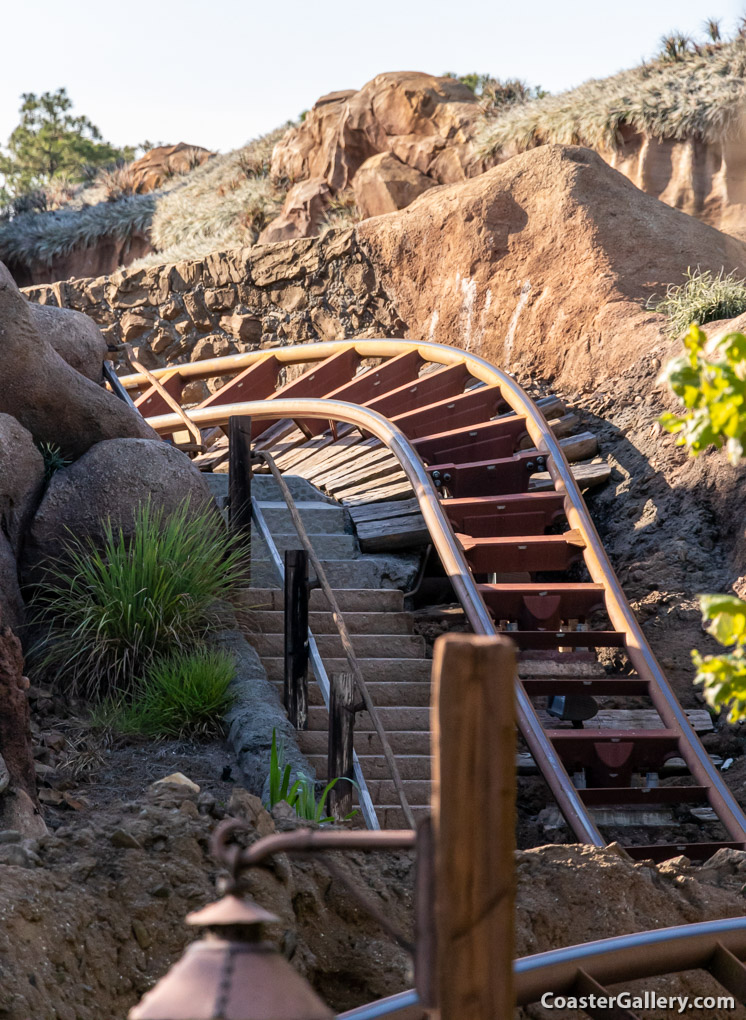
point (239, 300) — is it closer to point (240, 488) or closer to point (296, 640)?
point (240, 488)

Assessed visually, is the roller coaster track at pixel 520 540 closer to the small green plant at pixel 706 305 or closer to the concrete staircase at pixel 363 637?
the concrete staircase at pixel 363 637

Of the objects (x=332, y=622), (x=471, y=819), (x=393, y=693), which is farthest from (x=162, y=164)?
(x=471, y=819)

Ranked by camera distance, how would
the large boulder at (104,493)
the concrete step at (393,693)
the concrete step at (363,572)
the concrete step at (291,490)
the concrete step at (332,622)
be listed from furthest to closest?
the concrete step at (291,490)
the concrete step at (363,572)
the concrete step at (332,622)
the large boulder at (104,493)
the concrete step at (393,693)

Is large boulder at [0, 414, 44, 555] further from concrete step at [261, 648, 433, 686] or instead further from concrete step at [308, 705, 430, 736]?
concrete step at [308, 705, 430, 736]

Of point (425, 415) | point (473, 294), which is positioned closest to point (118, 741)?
point (425, 415)

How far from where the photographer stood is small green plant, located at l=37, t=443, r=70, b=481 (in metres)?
6.59

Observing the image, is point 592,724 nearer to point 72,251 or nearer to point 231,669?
point 231,669

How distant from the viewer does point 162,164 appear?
24672 millimetres

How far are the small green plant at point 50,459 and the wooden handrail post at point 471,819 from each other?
557 cm

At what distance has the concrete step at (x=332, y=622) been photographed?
6355 millimetres

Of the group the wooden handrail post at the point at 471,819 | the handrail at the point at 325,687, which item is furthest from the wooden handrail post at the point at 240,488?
the wooden handrail post at the point at 471,819

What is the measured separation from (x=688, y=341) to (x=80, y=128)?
36.0m

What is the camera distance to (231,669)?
5.55 meters


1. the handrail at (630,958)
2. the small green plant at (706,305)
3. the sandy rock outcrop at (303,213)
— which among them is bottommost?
Answer: the handrail at (630,958)
